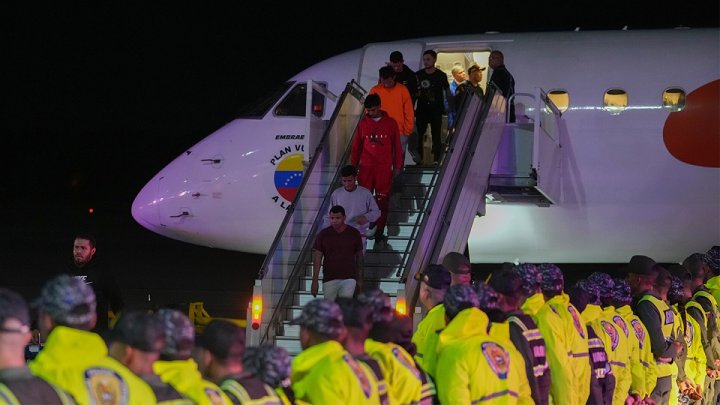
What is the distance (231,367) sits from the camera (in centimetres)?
480

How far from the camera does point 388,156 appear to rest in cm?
1198

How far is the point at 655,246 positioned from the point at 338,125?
16.5ft

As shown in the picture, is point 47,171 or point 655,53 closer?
point 655,53

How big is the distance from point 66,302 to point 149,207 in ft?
36.8

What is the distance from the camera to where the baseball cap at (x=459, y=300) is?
6.34 metres

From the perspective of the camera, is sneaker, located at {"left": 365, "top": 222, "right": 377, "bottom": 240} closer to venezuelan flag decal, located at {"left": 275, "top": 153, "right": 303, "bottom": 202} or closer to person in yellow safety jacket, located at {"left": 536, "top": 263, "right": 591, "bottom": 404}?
venezuelan flag decal, located at {"left": 275, "top": 153, "right": 303, "bottom": 202}

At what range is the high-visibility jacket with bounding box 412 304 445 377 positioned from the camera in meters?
6.61

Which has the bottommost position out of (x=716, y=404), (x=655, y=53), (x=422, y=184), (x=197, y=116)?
(x=716, y=404)

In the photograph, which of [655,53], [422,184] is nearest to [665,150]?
[655,53]

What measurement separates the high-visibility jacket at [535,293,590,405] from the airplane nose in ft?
29.4

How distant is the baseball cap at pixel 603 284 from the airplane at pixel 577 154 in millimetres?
5576

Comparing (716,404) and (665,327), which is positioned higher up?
(665,327)

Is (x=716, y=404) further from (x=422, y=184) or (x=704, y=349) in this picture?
(x=422, y=184)

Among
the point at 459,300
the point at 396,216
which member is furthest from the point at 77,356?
the point at 396,216
